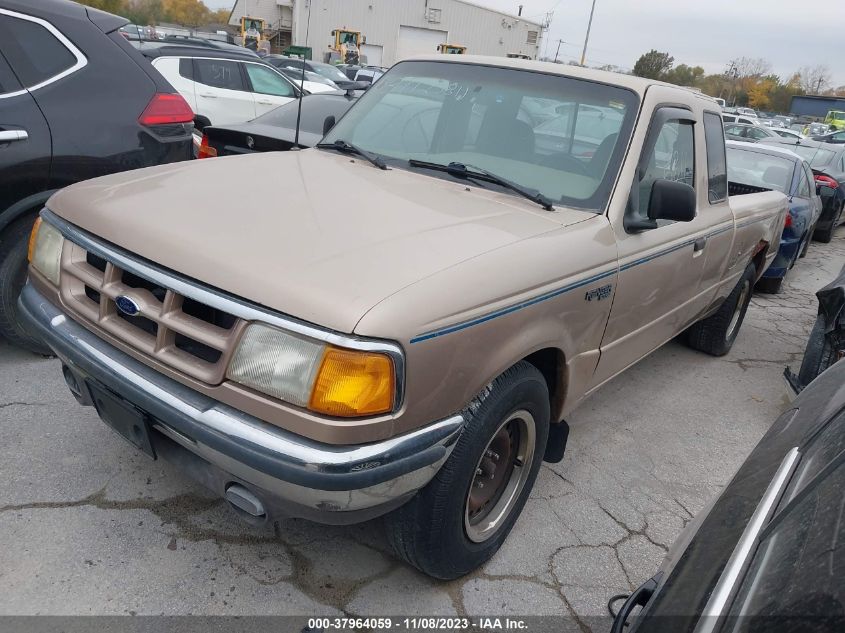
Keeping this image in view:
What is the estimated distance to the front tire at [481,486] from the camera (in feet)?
7.14

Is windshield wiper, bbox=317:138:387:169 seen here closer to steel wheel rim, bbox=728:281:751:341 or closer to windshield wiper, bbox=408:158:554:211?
windshield wiper, bbox=408:158:554:211

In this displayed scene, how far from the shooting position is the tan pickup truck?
181 cm

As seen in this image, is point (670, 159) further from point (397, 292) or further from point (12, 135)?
point (12, 135)

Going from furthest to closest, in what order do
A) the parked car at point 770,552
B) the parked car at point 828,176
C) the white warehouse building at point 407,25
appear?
the white warehouse building at point 407,25 < the parked car at point 828,176 < the parked car at point 770,552

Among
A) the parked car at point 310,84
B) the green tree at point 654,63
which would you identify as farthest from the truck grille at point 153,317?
the green tree at point 654,63

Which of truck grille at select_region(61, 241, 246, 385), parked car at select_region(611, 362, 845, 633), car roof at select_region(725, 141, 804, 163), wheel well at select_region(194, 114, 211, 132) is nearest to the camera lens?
parked car at select_region(611, 362, 845, 633)

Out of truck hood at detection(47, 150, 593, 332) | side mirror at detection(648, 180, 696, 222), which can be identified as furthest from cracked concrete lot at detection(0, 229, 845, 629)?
side mirror at detection(648, 180, 696, 222)

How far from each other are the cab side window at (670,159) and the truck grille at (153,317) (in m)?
1.99

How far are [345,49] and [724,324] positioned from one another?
45.1 m

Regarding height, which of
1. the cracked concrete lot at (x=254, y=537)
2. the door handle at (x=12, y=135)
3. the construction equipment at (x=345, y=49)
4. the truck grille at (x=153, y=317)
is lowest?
the cracked concrete lot at (x=254, y=537)

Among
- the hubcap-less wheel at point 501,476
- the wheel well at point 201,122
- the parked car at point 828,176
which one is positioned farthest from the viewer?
the parked car at point 828,176

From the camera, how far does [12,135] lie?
333cm

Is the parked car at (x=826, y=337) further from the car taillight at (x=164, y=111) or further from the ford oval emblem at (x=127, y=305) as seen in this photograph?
the car taillight at (x=164, y=111)

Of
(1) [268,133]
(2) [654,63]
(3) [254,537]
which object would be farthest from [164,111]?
(2) [654,63]
